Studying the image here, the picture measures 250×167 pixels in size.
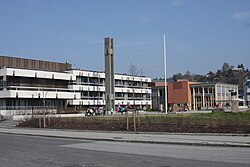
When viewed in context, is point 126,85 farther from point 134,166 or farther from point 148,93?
point 134,166

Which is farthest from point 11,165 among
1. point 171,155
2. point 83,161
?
point 171,155

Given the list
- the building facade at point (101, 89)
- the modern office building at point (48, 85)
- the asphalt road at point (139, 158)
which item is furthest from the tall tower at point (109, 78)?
the asphalt road at point (139, 158)

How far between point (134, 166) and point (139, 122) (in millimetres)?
16569

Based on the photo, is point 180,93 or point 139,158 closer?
point 139,158

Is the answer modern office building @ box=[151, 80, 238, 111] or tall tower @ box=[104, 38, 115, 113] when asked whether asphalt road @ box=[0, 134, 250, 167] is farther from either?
modern office building @ box=[151, 80, 238, 111]

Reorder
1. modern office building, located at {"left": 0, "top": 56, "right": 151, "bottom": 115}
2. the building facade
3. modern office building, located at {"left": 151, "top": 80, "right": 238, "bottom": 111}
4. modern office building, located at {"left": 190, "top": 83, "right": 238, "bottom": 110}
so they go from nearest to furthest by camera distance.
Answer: modern office building, located at {"left": 0, "top": 56, "right": 151, "bottom": 115}, the building facade, modern office building, located at {"left": 190, "top": 83, "right": 238, "bottom": 110}, modern office building, located at {"left": 151, "top": 80, "right": 238, "bottom": 111}

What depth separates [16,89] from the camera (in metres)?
66.7

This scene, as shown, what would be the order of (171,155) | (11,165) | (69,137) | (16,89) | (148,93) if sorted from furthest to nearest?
(148,93)
(16,89)
(69,137)
(171,155)
(11,165)

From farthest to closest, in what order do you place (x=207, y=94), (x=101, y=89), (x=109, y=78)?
1. (x=207, y=94)
2. (x=101, y=89)
3. (x=109, y=78)

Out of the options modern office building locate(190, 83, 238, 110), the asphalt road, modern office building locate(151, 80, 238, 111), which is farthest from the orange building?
the asphalt road

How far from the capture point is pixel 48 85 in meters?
74.6

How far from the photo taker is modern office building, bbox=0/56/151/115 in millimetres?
66875

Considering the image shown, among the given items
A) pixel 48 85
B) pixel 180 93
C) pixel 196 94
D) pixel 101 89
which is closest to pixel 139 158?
pixel 48 85

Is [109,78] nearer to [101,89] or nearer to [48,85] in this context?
[48,85]
